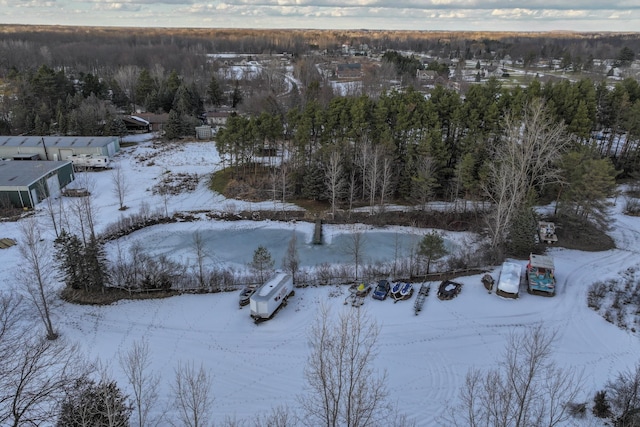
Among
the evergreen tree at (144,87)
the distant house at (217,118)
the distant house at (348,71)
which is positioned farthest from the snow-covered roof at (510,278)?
the distant house at (348,71)

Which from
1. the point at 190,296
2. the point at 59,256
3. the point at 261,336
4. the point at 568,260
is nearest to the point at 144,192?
the point at 59,256

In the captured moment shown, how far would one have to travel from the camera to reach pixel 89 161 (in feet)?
118

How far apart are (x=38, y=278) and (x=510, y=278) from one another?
18671 millimetres

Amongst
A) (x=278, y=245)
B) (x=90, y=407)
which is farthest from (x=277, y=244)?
(x=90, y=407)

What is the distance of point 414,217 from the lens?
2738 cm

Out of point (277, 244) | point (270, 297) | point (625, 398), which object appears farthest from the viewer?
point (277, 244)

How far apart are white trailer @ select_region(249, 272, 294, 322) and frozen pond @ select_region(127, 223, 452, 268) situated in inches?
163

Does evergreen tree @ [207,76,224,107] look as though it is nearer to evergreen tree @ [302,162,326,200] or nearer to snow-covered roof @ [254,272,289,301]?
evergreen tree @ [302,162,326,200]

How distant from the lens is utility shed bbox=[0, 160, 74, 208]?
2761 cm

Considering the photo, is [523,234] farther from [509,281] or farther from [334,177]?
[334,177]

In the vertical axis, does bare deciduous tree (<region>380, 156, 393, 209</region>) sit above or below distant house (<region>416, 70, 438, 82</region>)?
below

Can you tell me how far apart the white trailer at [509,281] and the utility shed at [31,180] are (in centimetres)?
2862

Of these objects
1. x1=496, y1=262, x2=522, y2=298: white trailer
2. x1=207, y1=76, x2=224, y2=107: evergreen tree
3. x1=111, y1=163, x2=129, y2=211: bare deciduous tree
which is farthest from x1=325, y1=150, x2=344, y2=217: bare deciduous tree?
x1=207, y1=76, x2=224, y2=107: evergreen tree

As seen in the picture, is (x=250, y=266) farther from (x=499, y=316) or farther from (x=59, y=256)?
(x=499, y=316)
